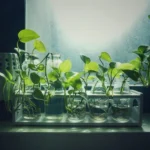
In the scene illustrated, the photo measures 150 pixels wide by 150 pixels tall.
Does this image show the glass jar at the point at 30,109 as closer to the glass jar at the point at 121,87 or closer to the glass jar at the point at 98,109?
the glass jar at the point at 98,109

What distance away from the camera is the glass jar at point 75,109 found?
1.01 metres

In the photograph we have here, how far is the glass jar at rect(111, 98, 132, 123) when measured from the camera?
1.01 meters

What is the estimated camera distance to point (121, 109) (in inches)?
39.9

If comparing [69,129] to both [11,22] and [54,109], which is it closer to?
[54,109]

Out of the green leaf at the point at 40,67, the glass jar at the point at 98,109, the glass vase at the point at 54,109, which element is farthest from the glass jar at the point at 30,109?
the glass jar at the point at 98,109

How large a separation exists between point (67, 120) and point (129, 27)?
67 cm

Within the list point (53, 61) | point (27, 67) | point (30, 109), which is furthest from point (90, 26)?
point (30, 109)

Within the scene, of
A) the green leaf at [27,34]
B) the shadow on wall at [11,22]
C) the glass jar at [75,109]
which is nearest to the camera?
the green leaf at [27,34]

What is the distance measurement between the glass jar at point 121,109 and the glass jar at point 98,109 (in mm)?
44

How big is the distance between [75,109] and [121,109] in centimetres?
21

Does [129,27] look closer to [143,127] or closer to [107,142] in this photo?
[143,127]

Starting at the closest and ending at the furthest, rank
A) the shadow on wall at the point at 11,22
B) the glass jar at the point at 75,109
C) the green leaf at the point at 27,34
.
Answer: the green leaf at the point at 27,34, the glass jar at the point at 75,109, the shadow on wall at the point at 11,22

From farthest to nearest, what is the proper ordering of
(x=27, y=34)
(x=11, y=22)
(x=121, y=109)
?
(x=11, y=22)
(x=121, y=109)
(x=27, y=34)

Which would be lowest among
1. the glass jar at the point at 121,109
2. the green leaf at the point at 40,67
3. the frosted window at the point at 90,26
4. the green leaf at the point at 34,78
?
the glass jar at the point at 121,109
